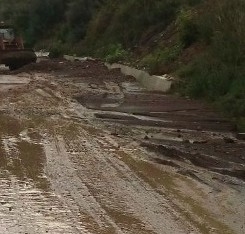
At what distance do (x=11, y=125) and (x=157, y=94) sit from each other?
7.96 meters

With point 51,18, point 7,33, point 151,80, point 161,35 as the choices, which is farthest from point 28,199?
point 51,18

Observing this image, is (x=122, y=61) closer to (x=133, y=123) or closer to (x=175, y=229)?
(x=133, y=123)

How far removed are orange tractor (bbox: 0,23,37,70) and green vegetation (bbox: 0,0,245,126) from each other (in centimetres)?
505

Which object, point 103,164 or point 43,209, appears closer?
point 43,209

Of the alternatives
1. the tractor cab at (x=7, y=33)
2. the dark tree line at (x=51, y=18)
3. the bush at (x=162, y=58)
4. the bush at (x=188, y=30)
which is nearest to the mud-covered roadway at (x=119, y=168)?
the bush at (x=162, y=58)

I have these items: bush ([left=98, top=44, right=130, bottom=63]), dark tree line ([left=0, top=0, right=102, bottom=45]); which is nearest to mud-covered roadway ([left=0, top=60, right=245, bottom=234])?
bush ([left=98, top=44, right=130, bottom=63])

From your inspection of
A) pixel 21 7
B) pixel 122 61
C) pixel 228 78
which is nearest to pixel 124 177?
pixel 228 78

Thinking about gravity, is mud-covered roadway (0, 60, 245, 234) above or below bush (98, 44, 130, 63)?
below

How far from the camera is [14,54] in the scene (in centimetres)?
3559

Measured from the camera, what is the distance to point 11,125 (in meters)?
13.9

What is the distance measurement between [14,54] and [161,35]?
8.96m

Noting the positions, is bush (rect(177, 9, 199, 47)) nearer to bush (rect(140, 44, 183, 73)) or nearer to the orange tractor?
bush (rect(140, 44, 183, 73))

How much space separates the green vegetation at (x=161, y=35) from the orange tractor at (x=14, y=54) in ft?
16.6

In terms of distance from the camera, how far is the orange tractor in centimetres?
3538
